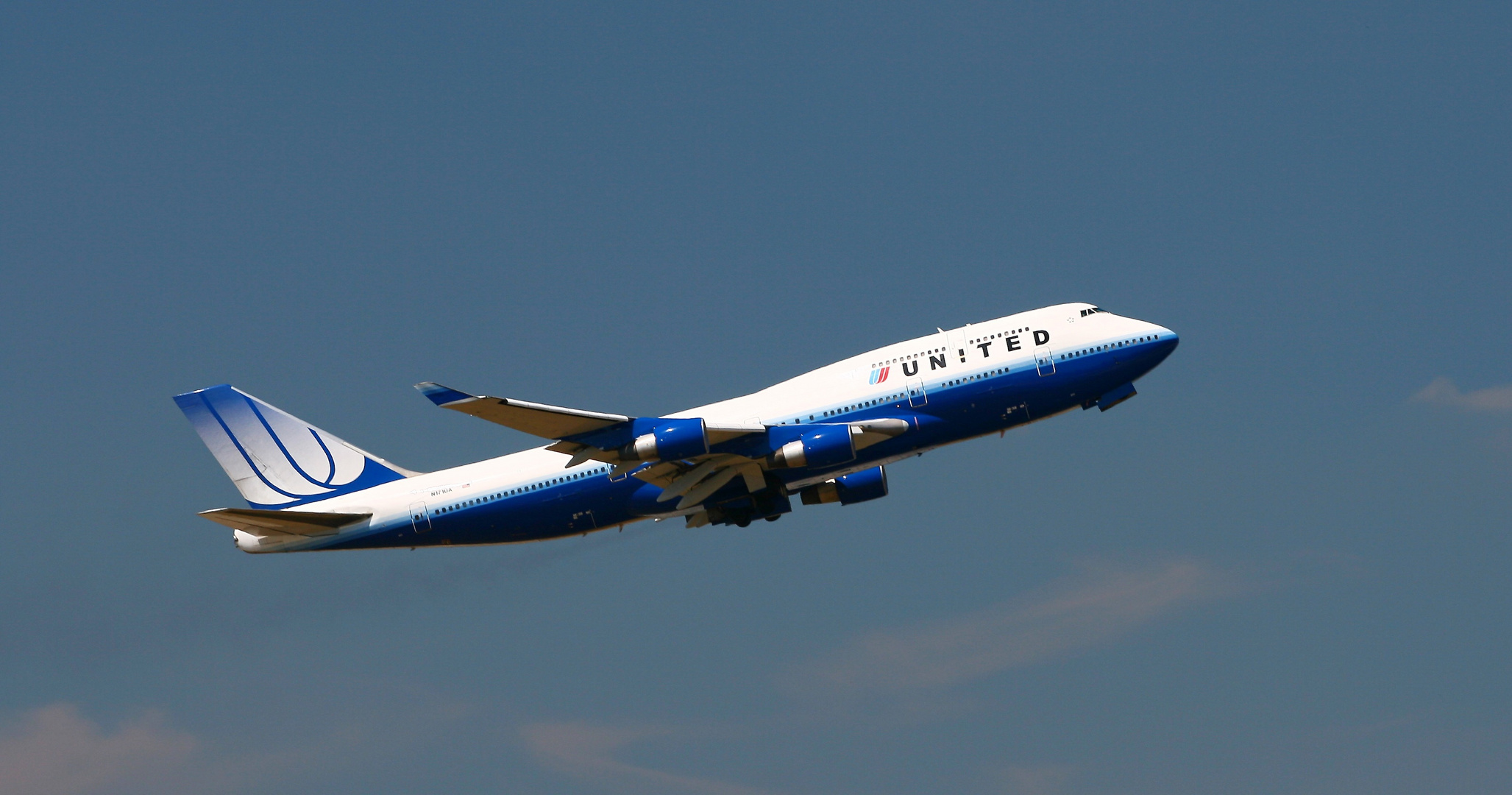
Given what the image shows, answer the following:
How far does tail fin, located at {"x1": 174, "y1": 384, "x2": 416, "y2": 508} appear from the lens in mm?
61781

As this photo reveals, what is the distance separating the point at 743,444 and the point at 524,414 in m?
8.00

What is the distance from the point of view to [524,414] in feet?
170

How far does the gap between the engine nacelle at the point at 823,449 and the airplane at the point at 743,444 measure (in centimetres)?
5

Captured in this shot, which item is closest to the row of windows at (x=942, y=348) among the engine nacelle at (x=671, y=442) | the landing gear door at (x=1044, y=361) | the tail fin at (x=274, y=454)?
the landing gear door at (x=1044, y=361)

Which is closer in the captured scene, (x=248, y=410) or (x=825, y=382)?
(x=825, y=382)

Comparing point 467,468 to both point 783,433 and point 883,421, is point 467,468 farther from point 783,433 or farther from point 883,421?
point 883,421

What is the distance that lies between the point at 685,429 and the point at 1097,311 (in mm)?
15599

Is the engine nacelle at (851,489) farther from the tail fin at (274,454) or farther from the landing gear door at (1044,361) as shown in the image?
the tail fin at (274,454)

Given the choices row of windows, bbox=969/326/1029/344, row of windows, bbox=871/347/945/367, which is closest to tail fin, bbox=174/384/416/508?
row of windows, bbox=871/347/945/367

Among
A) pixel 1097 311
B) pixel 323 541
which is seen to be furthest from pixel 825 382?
pixel 323 541

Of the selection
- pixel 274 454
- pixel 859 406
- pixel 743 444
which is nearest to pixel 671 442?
pixel 743 444

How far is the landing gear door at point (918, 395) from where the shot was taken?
54375 millimetres

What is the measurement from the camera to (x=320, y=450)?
206 feet

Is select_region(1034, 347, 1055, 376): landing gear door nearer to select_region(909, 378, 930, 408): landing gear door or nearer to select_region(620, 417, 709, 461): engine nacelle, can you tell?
select_region(909, 378, 930, 408): landing gear door
